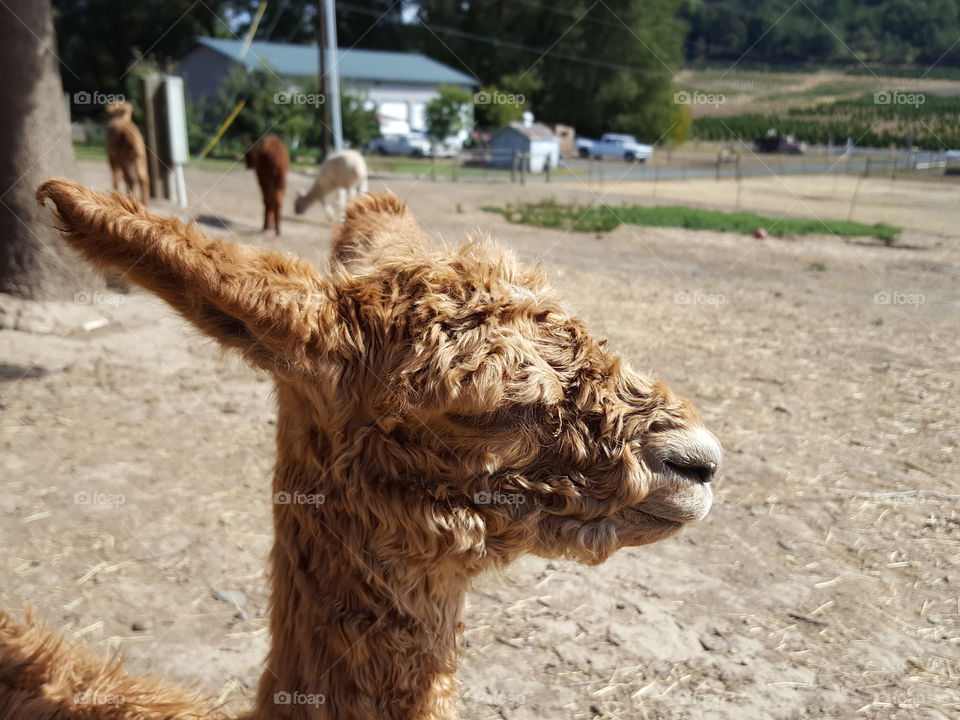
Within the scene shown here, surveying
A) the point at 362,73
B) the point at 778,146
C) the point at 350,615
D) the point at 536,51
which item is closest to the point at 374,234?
the point at 350,615

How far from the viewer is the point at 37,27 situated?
27.9 feet

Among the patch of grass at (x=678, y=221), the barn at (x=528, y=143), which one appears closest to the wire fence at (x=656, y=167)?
the barn at (x=528, y=143)

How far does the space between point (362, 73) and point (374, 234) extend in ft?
184

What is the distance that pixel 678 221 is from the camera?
2106cm

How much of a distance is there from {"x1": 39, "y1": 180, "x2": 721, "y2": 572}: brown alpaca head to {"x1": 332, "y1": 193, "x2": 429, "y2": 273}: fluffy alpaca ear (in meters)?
0.39

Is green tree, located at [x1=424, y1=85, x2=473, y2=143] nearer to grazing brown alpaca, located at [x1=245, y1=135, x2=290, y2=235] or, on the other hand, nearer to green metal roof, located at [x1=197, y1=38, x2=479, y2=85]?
green metal roof, located at [x1=197, y1=38, x2=479, y2=85]

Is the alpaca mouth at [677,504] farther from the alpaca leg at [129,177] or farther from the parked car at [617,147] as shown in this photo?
the parked car at [617,147]

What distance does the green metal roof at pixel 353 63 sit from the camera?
50906mm

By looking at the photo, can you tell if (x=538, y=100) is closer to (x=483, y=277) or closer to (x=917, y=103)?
(x=917, y=103)

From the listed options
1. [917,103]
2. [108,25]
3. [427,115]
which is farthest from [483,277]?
[108,25]

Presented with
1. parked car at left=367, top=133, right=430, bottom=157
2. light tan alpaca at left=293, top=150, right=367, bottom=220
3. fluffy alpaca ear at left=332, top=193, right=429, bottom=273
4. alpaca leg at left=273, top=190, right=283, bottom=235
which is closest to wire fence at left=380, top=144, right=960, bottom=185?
parked car at left=367, top=133, right=430, bottom=157

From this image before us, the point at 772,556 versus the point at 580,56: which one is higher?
the point at 580,56

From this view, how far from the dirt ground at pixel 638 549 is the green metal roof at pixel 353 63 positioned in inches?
1769

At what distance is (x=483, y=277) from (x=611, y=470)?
612 mm
